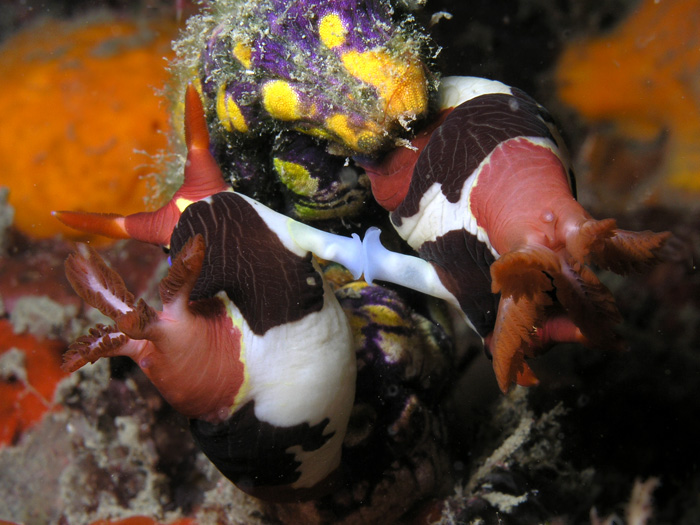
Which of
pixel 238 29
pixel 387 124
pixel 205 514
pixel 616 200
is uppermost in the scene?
pixel 238 29

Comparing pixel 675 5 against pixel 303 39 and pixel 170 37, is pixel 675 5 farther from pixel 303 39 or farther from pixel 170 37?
pixel 170 37

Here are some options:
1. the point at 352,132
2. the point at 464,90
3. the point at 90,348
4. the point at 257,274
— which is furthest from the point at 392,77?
the point at 90,348

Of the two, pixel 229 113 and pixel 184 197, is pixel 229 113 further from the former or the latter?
pixel 184 197

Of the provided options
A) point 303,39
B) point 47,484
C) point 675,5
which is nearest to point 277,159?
point 303,39

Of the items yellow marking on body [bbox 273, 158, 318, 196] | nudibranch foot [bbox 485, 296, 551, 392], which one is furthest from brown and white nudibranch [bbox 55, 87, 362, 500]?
nudibranch foot [bbox 485, 296, 551, 392]

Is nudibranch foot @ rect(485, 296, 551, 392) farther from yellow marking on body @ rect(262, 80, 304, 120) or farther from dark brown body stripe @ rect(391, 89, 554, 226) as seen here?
yellow marking on body @ rect(262, 80, 304, 120)

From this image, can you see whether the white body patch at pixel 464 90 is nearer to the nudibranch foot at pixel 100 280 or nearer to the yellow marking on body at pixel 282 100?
the yellow marking on body at pixel 282 100

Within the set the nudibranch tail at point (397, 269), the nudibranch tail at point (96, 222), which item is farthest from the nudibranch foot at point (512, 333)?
the nudibranch tail at point (96, 222)

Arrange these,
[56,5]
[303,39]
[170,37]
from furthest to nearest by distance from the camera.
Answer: [56,5]
[170,37]
[303,39]
